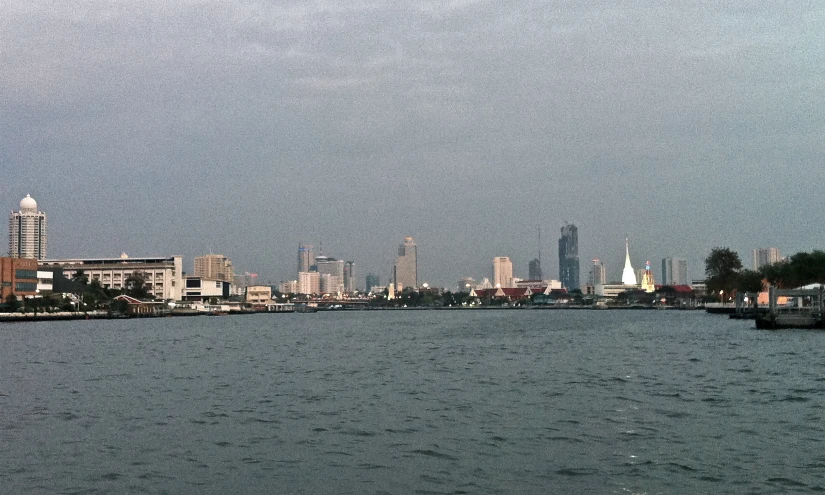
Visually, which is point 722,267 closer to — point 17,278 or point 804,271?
point 804,271

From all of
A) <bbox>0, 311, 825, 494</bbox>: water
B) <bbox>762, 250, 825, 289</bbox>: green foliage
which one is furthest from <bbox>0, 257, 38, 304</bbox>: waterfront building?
<bbox>762, 250, 825, 289</bbox>: green foliage

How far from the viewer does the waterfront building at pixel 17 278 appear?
476ft

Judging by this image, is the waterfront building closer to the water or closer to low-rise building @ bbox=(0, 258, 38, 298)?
low-rise building @ bbox=(0, 258, 38, 298)

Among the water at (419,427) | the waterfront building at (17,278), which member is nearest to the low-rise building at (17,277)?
the waterfront building at (17,278)

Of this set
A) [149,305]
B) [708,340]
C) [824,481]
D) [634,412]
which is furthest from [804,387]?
[149,305]

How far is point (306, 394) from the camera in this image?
3080 centimetres

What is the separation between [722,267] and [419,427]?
15735cm

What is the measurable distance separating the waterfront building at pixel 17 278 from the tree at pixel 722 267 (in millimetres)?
125265

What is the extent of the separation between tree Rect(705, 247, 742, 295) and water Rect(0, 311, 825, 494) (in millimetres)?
128378

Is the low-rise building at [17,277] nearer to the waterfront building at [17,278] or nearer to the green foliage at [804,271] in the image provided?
the waterfront building at [17,278]

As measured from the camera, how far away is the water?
16875 mm

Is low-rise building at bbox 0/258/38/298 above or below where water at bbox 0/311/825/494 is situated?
above

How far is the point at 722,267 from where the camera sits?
168750 millimetres

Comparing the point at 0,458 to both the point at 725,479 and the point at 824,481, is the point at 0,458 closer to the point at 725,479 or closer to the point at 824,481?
the point at 725,479
